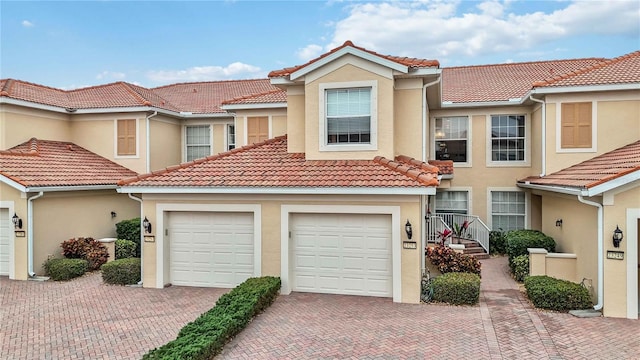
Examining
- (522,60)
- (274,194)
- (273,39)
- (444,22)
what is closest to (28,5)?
(273,39)

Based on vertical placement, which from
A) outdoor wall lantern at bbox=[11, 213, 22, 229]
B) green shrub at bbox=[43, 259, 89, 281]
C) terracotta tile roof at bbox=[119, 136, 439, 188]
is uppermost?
terracotta tile roof at bbox=[119, 136, 439, 188]

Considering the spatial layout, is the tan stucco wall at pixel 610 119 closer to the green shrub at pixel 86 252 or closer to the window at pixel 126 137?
the green shrub at pixel 86 252

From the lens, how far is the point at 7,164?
13.5m

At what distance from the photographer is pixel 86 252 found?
13773 millimetres

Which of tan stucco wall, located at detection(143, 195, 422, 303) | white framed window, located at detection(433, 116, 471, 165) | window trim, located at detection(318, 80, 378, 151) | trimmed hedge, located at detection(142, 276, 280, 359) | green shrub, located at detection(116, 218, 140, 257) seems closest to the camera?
trimmed hedge, located at detection(142, 276, 280, 359)

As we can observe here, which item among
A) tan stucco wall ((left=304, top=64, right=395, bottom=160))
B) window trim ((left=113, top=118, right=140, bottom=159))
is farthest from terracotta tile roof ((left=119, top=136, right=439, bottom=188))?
window trim ((left=113, top=118, right=140, bottom=159))

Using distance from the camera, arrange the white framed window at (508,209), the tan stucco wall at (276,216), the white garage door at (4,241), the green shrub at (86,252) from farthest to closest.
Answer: the white framed window at (508,209) < the green shrub at (86,252) < the white garage door at (4,241) < the tan stucco wall at (276,216)

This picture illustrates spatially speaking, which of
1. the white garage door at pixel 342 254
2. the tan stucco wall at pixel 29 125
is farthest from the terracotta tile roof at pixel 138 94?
the white garage door at pixel 342 254

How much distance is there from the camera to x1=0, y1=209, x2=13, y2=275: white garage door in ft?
43.3

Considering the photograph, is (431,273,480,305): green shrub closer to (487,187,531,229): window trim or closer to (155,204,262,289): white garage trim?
(155,204,262,289): white garage trim

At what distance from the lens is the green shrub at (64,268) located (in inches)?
494

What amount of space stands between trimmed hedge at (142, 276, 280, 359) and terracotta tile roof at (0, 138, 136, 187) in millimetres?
8572

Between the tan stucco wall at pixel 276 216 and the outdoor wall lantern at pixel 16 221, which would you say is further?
the outdoor wall lantern at pixel 16 221

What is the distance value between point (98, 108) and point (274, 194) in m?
12.4
